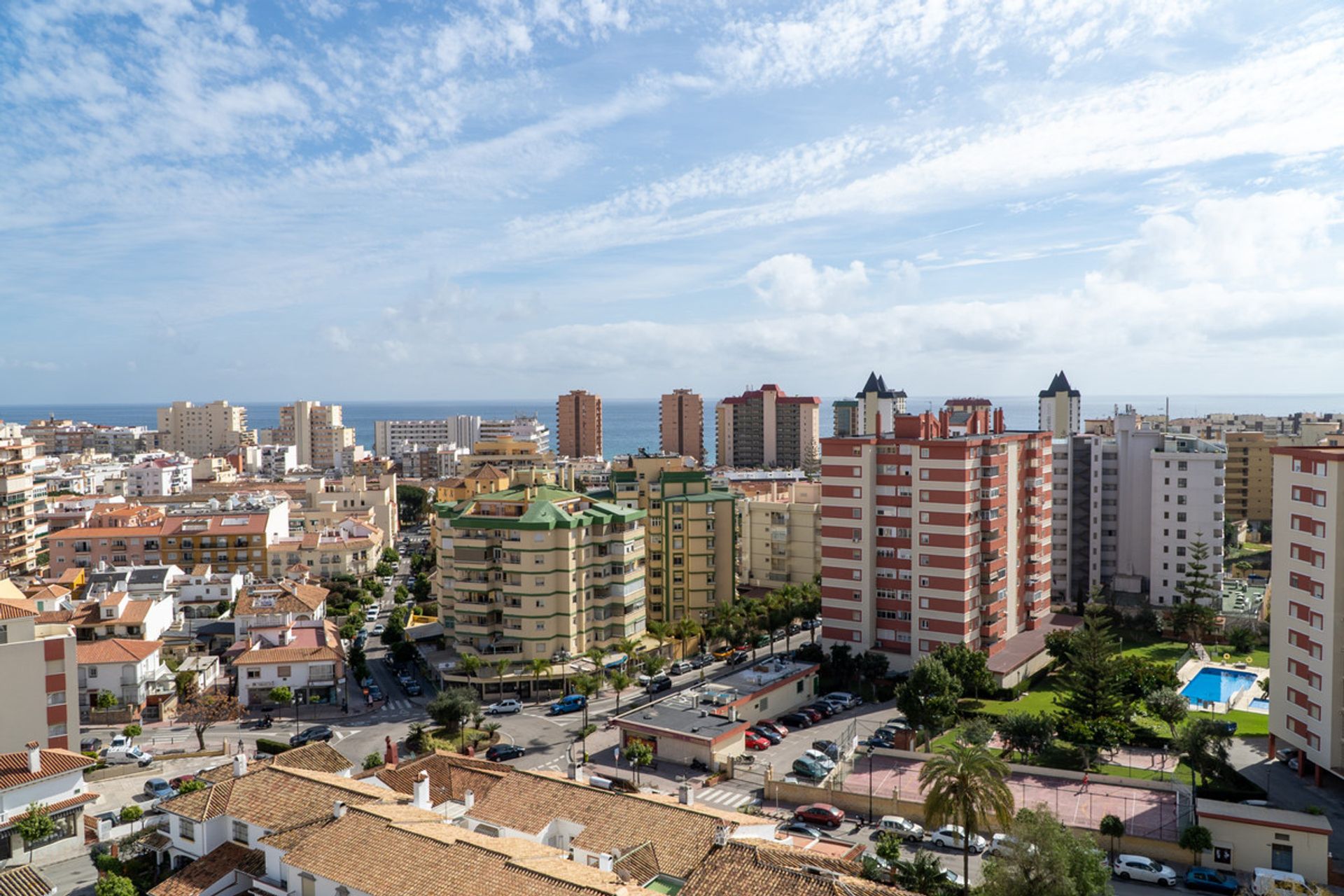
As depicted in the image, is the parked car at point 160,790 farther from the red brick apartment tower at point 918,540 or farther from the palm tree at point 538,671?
the red brick apartment tower at point 918,540

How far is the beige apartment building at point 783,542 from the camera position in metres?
78.1

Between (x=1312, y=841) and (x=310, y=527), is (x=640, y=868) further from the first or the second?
(x=310, y=527)

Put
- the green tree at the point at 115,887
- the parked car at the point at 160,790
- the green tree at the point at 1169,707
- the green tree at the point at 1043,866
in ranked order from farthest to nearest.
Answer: the green tree at the point at 1169,707 < the parked car at the point at 160,790 < the green tree at the point at 115,887 < the green tree at the point at 1043,866

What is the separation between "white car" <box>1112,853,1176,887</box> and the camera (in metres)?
31.9

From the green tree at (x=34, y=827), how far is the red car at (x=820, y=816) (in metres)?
27.3

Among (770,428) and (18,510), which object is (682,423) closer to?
(770,428)

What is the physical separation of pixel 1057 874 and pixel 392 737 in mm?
33484

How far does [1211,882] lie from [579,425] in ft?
552

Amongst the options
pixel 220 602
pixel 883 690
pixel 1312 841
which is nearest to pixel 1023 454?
pixel 883 690

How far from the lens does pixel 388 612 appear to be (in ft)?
263

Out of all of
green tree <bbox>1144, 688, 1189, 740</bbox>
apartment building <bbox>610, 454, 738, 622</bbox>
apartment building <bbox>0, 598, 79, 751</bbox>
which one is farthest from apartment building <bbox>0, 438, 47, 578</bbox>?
green tree <bbox>1144, 688, 1189, 740</bbox>

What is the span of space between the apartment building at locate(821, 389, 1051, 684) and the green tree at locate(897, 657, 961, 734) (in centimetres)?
871

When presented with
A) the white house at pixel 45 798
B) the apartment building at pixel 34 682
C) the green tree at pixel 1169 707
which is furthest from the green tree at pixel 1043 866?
the apartment building at pixel 34 682

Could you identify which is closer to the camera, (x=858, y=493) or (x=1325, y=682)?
(x=1325, y=682)
